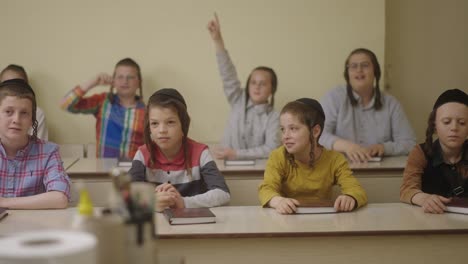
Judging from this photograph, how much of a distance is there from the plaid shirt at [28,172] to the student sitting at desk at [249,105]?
1.83 metres

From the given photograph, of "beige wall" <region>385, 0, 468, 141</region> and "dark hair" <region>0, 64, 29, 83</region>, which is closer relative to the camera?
"dark hair" <region>0, 64, 29, 83</region>

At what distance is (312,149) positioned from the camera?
2998 mm

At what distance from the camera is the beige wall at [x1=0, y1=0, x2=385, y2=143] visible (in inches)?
199

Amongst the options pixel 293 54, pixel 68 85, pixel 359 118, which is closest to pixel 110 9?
pixel 68 85

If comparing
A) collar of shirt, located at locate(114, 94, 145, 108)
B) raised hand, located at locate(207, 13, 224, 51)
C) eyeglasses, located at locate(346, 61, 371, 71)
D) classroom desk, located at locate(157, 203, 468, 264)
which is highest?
raised hand, located at locate(207, 13, 224, 51)

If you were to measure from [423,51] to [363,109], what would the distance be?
1122 mm

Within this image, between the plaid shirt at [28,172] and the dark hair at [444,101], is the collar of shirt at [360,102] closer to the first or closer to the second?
the dark hair at [444,101]

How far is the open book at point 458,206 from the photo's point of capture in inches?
103

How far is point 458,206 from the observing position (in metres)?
2.62

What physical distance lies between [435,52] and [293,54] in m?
1.19

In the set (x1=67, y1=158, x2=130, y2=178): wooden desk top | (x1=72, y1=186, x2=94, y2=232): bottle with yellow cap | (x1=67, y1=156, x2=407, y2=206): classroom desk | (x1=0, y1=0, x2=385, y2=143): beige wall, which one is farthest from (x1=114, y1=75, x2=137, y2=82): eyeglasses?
(x1=72, y1=186, x2=94, y2=232): bottle with yellow cap

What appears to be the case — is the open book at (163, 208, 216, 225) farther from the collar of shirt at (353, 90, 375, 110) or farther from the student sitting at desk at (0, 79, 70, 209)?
the collar of shirt at (353, 90, 375, 110)

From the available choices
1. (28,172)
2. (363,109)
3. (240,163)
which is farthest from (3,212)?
(363,109)

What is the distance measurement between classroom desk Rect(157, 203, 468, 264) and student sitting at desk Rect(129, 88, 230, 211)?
21.8 inches
